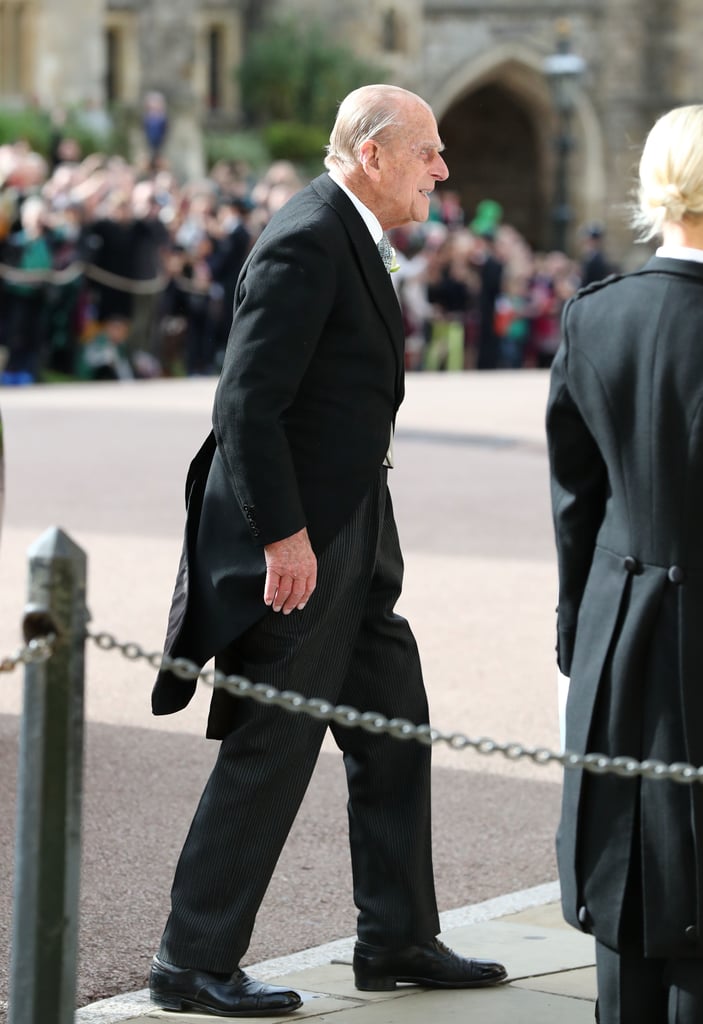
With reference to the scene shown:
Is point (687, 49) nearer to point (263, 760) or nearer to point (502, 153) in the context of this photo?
point (502, 153)

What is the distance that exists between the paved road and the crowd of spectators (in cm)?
255

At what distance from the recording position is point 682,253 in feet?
11.9

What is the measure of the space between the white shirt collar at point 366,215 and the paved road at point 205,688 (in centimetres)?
165

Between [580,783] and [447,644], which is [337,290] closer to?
[580,783]

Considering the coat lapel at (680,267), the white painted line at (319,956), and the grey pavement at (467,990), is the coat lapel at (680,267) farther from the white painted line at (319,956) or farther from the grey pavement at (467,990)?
the white painted line at (319,956)

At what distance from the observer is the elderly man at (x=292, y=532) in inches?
166

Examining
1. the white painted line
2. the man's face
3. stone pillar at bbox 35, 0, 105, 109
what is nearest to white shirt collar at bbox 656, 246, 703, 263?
the man's face

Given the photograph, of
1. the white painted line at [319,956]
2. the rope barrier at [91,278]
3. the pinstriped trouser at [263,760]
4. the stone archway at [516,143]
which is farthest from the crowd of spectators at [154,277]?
the stone archway at [516,143]

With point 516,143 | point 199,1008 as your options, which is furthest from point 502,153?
point 199,1008

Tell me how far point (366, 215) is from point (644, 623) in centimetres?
122

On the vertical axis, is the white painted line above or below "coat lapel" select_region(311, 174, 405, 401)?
below

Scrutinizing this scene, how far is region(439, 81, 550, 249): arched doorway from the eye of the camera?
160ft

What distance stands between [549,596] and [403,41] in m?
36.8

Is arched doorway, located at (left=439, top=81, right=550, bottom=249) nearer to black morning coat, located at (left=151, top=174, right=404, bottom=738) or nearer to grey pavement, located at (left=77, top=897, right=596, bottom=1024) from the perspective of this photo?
grey pavement, located at (left=77, top=897, right=596, bottom=1024)
